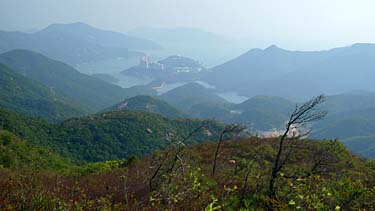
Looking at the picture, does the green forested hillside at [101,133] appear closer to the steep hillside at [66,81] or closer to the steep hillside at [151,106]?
the steep hillside at [151,106]

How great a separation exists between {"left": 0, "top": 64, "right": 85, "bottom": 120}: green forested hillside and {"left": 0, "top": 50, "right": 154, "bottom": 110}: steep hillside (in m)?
27.2

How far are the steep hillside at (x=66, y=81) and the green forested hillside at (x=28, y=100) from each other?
27.2 m

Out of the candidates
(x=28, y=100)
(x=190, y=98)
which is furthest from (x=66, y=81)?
(x=28, y=100)

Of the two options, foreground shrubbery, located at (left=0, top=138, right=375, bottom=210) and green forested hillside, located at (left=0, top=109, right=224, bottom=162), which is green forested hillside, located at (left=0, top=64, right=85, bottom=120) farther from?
foreground shrubbery, located at (left=0, top=138, right=375, bottom=210)

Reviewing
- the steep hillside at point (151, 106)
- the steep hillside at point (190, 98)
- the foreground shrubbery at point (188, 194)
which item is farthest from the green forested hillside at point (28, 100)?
the foreground shrubbery at point (188, 194)

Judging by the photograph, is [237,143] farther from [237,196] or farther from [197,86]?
[197,86]

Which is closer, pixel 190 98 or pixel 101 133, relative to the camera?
pixel 101 133

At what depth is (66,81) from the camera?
503 ft

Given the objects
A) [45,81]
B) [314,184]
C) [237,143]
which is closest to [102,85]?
[45,81]

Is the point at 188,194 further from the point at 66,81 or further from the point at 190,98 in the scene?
the point at 66,81

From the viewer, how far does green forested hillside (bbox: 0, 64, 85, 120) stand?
80.1 m

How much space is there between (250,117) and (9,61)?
122m

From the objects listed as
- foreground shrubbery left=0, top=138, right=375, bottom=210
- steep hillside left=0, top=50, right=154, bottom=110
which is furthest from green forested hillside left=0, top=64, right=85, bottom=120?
foreground shrubbery left=0, top=138, right=375, bottom=210

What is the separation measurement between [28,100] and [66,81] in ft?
230
